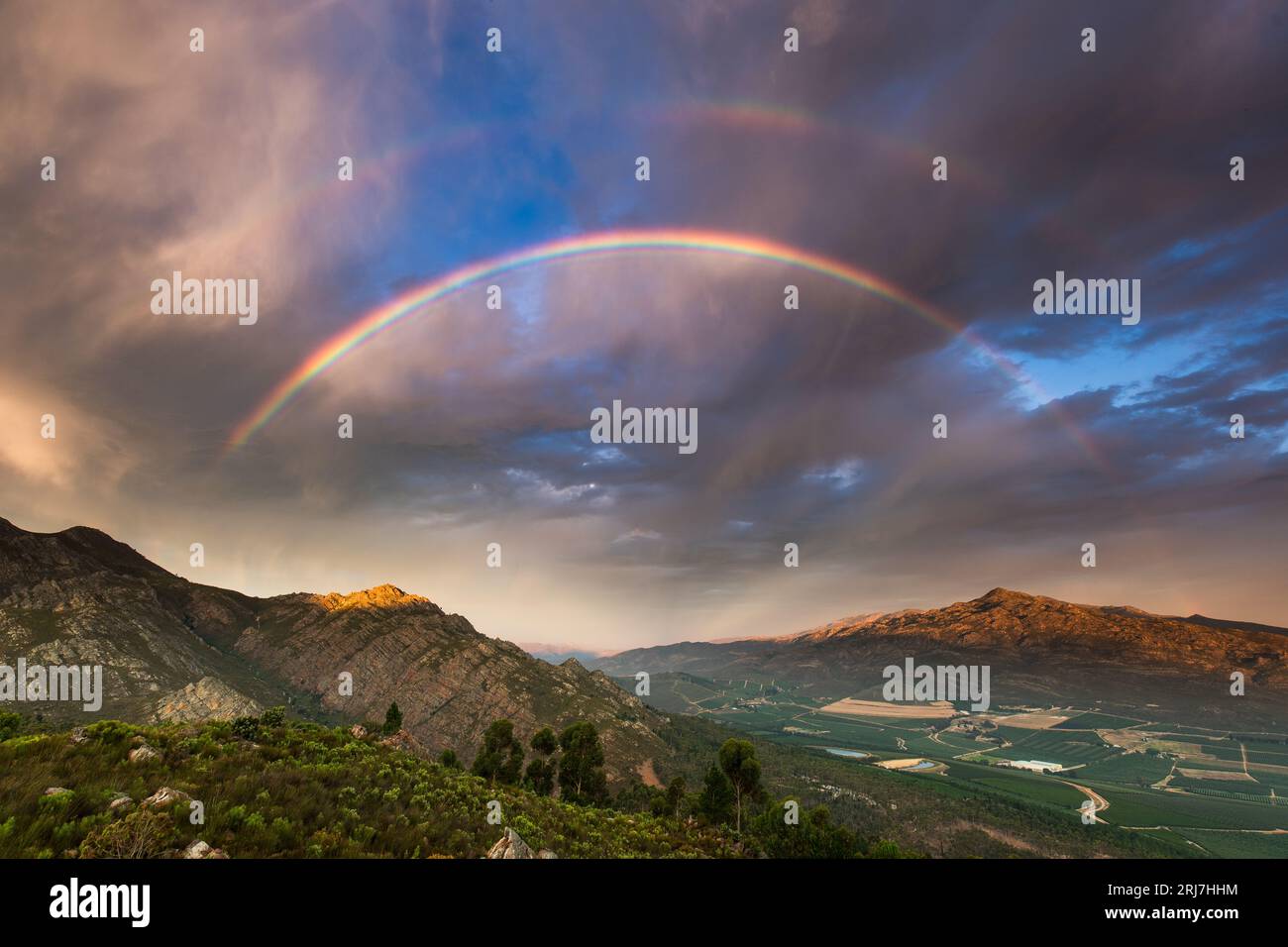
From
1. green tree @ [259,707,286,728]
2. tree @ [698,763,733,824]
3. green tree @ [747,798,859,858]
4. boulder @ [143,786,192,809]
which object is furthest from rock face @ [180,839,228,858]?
tree @ [698,763,733,824]

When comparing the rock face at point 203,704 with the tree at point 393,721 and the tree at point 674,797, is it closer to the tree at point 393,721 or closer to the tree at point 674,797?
the tree at point 393,721

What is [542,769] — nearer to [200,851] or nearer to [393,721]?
[393,721]

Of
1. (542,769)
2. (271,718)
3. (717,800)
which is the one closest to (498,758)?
(542,769)

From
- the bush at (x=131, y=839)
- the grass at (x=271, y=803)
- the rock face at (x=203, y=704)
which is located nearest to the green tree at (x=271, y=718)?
the grass at (x=271, y=803)

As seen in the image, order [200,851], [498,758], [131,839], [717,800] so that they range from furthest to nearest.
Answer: [498,758], [717,800], [200,851], [131,839]
